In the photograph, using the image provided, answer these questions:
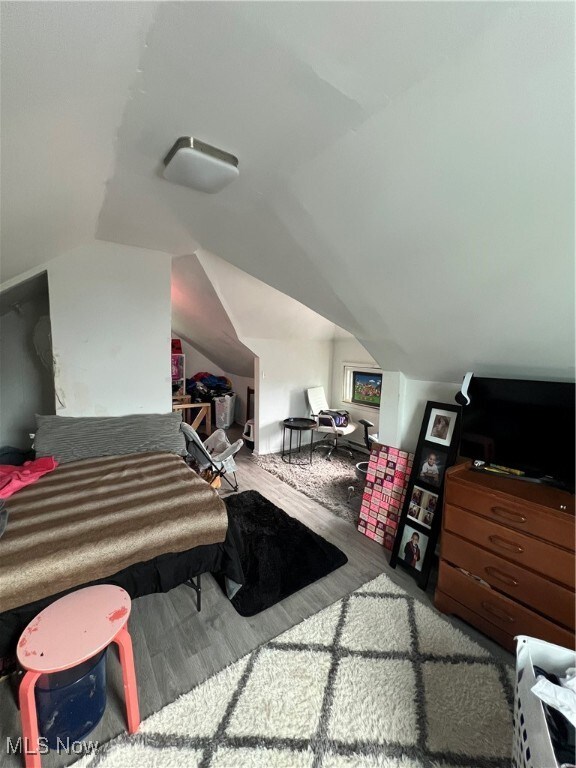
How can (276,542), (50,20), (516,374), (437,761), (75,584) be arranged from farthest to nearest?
(276,542), (516,374), (75,584), (437,761), (50,20)

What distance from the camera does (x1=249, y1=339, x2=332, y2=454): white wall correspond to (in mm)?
4559

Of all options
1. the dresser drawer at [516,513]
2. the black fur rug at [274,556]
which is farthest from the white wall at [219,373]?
the dresser drawer at [516,513]

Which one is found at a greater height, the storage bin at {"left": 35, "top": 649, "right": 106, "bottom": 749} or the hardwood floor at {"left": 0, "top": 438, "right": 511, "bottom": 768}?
the storage bin at {"left": 35, "top": 649, "right": 106, "bottom": 749}

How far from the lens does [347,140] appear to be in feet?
4.04

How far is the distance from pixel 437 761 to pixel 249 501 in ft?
7.46

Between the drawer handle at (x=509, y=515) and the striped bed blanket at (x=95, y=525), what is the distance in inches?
60.7

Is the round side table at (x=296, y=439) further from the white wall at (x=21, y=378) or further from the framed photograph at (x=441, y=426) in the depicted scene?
the white wall at (x=21, y=378)

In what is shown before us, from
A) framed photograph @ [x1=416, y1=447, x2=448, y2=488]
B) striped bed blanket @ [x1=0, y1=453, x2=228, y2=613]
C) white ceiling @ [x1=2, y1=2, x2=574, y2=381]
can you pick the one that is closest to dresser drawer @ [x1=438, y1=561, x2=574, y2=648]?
framed photograph @ [x1=416, y1=447, x2=448, y2=488]

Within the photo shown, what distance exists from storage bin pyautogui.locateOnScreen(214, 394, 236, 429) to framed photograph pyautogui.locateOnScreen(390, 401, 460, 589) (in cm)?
394

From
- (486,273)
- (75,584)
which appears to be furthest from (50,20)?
(75,584)

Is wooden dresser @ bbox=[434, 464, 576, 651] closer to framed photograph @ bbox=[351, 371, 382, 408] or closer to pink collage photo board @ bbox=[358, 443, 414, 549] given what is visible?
pink collage photo board @ bbox=[358, 443, 414, 549]

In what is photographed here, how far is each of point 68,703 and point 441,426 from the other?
2532 mm

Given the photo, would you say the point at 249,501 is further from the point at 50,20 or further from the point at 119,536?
the point at 50,20

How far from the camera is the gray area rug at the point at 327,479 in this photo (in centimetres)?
325
